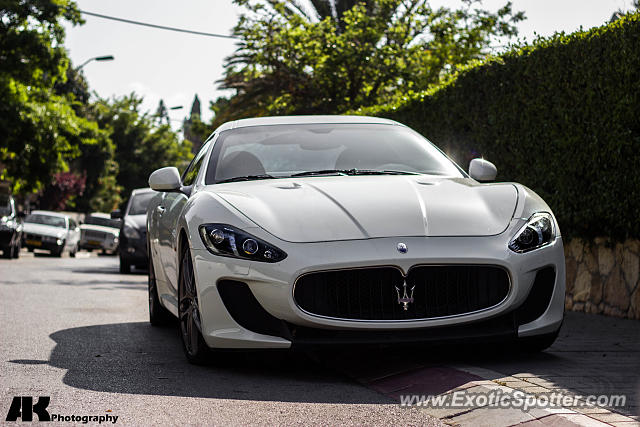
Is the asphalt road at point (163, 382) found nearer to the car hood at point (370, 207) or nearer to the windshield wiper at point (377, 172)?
the car hood at point (370, 207)

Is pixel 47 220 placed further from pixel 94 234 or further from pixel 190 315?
pixel 190 315

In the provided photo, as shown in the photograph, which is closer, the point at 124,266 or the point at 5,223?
the point at 124,266

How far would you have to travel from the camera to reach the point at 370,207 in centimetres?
530

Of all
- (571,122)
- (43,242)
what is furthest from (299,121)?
(43,242)

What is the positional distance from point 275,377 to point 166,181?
1.81 metres

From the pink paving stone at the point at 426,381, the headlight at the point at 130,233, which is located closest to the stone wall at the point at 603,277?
the pink paving stone at the point at 426,381

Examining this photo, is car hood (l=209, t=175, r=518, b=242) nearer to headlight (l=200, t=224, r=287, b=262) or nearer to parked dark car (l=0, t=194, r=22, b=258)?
headlight (l=200, t=224, r=287, b=262)

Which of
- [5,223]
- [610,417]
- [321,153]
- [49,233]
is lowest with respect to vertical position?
[49,233]

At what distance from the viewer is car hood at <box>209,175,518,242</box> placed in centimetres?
511

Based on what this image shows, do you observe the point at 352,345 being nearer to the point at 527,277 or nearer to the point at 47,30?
the point at 527,277

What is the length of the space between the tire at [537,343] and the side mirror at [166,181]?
2465mm

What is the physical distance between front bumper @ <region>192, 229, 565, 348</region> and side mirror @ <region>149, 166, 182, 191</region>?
1290 millimetres

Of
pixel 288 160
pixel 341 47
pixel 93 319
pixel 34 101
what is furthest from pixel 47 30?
pixel 288 160

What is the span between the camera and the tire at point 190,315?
5.49 meters
